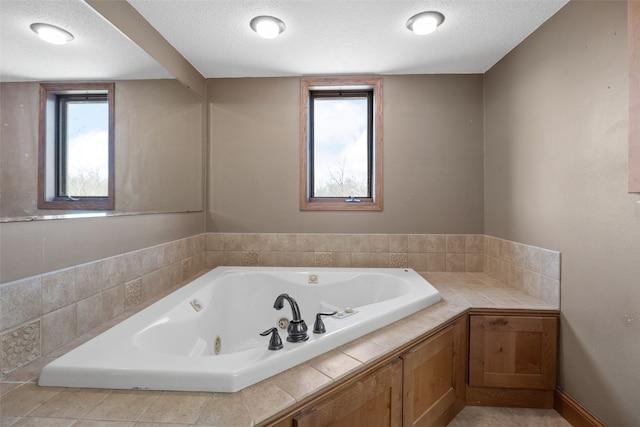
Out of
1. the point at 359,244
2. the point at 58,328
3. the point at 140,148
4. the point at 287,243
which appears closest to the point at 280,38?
the point at 140,148

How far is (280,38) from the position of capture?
1852 millimetres

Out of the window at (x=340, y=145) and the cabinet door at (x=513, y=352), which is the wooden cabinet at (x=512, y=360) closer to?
the cabinet door at (x=513, y=352)

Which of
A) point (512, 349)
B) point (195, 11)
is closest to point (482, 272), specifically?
point (512, 349)

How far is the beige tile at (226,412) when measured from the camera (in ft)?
2.47

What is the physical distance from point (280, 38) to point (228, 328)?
195 centimetres

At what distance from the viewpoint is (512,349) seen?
5.27 feet

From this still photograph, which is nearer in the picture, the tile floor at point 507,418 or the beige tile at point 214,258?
the tile floor at point 507,418

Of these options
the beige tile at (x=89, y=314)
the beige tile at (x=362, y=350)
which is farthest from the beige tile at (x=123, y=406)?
the beige tile at (x=362, y=350)

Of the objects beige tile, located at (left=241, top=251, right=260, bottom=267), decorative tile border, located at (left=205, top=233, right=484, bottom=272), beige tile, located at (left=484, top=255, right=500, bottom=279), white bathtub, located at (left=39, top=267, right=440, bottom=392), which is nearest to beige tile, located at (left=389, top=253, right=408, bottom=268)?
decorative tile border, located at (left=205, top=233, right=484, bottom=272)

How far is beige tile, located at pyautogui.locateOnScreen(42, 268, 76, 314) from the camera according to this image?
1092 millimetres

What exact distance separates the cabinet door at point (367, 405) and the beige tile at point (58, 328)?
1.02 metres

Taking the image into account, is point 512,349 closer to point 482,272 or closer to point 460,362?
point 460,362

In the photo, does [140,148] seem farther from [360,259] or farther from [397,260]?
[397,260]

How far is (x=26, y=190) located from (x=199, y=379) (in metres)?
0.90
